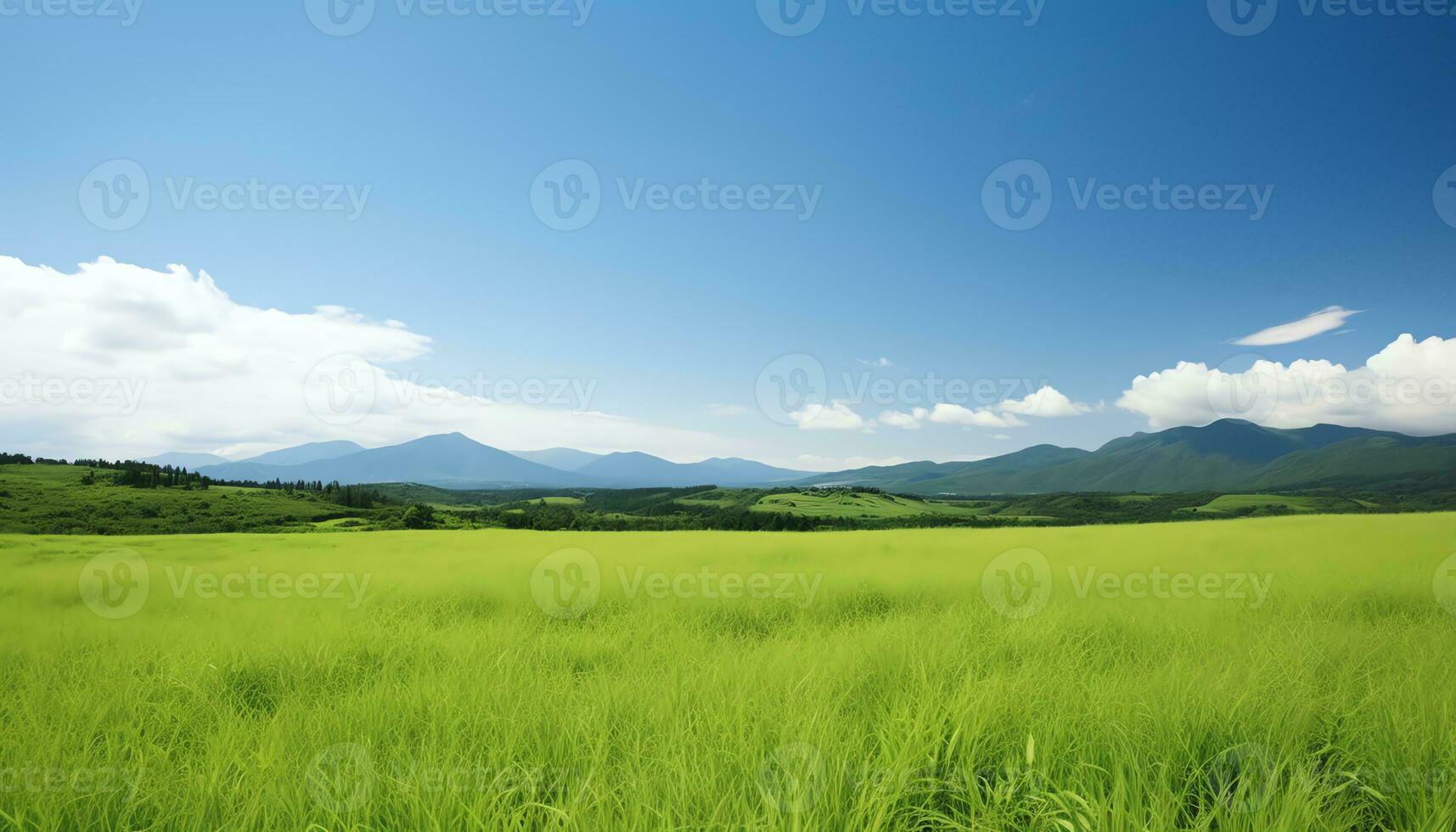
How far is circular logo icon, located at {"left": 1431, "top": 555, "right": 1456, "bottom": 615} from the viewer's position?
19.2ft

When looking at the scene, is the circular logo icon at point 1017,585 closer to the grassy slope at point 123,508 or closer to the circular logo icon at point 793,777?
the circular logo icon at point 793,777

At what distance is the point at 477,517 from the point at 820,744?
41.5m

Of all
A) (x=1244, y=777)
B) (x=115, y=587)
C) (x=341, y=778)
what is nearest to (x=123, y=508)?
(x=115, y=587)

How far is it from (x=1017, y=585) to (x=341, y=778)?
7.20 m

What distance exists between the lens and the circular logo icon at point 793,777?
2.23m

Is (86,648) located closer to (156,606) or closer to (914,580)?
(156,606)

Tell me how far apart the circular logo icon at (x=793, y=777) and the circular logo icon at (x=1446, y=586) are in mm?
8182

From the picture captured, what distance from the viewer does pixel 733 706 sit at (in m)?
3.17

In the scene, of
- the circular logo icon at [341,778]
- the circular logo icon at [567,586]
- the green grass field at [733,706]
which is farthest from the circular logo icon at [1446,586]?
the circular logo icon at [341,778]

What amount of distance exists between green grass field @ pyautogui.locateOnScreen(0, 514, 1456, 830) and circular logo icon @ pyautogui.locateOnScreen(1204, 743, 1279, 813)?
0.02 meters

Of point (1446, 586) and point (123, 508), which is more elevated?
point (1446, 586)

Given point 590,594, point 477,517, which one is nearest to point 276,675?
point 590,594

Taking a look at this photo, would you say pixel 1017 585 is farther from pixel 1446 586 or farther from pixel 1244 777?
pixel 1446 586

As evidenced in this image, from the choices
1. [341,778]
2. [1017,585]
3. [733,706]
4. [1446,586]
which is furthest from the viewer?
[1017,585]
